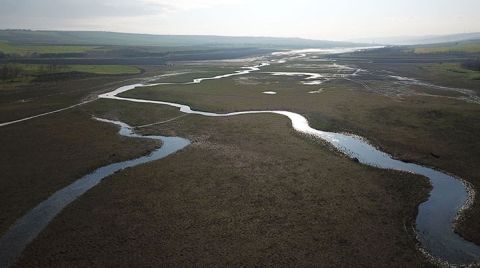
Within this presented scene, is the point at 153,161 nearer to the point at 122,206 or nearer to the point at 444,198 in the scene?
the point at 122,206

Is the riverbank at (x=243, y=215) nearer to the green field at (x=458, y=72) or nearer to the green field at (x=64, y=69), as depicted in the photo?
the green field at (x=458, y=72)

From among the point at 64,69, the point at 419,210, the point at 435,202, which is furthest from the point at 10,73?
the point at 435,202

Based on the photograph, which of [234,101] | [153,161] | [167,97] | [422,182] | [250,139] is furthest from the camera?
[167,97]

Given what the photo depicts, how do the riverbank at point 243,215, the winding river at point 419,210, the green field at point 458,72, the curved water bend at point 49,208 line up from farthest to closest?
the green field at point 458,72 < the curved water bend at point 49,208 < the winding river at point 419,210 < the riverbank at point 243,215

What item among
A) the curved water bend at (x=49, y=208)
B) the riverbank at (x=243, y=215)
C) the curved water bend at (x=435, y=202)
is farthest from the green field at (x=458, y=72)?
the curved water bend at (x=49, y=208)

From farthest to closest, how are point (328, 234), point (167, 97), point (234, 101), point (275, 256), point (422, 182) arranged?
point (167, 97)
point (234, 101)
point (422, 182)
point (328, 234)
point (275, 256)

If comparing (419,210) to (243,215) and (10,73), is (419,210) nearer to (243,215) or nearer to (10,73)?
(243,215)

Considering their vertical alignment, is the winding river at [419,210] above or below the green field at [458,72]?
below

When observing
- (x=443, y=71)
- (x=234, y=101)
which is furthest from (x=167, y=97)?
(x=443, y=71)
